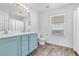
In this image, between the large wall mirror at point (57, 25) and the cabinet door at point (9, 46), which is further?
the large wall mirror at point (57, 25)

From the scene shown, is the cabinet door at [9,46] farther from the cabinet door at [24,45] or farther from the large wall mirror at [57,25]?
the large wall mirror at [57,25]

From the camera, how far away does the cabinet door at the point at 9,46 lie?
138 centimetres

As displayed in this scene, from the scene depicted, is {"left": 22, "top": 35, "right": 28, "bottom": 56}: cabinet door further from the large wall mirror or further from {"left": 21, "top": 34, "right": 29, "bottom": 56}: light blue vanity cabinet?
the large wall mirror

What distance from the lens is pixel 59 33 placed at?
286 centimetres

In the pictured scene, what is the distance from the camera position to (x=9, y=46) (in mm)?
1520

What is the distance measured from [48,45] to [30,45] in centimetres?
73

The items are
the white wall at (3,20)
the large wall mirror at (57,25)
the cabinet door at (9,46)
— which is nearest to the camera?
the cabinet door at (9,46)

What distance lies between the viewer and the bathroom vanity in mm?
1403

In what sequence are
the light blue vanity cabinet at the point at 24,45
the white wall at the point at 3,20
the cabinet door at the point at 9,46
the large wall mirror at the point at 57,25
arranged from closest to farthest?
the cabinet door at the point at 9,46 → the white wall at the point at 3,20 → the light blue vanity cabinet at the point at 24,45 → the large wall mirror at the point at 57,25

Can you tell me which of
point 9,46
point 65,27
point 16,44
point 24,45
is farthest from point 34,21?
point 65,27

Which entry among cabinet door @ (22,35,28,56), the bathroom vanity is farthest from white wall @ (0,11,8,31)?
cabinet door @ (22,35,28,56)

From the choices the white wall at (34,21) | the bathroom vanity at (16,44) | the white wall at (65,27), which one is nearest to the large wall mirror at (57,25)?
the white wall at (65,27)

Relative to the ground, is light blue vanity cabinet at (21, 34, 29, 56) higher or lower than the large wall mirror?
lower

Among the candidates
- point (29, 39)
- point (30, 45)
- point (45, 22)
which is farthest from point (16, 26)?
point (45, 22)
